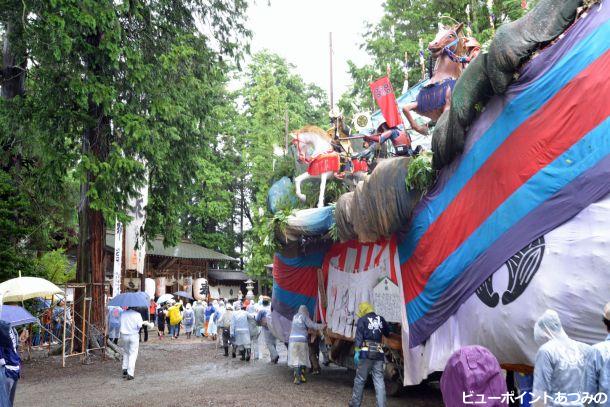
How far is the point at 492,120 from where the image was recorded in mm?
7820

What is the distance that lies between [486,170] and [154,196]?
13.3m

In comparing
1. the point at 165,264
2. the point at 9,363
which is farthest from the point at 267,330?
the point at 165,264

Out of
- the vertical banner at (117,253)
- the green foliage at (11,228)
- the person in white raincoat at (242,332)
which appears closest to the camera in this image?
the green foliage at (11,228)

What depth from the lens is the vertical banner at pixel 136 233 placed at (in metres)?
17.9

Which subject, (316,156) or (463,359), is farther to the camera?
(316,156)

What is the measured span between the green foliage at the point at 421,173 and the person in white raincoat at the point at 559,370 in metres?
4.27

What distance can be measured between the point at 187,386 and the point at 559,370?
9.13 meters

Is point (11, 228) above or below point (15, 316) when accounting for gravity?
above

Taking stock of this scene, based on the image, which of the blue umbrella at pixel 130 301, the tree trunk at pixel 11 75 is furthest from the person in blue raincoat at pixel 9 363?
the tree trunk at pixel 11 75

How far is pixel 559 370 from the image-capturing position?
15.1 feet

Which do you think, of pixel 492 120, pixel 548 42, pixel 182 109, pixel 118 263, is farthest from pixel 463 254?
pixel 118 263

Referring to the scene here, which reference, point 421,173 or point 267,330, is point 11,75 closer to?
point 267,330

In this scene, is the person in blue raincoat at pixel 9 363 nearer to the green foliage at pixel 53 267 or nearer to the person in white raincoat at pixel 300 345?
the person in white raincoat at pixel 300 345

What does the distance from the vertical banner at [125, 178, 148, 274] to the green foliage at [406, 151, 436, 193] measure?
1050 centimetres
